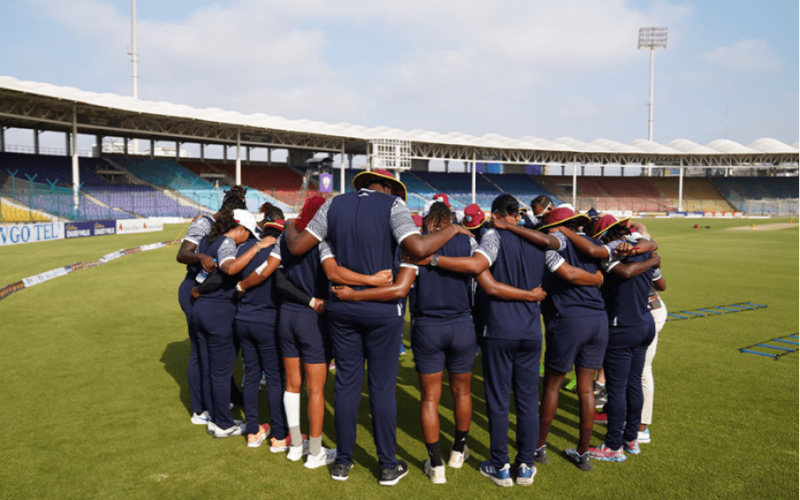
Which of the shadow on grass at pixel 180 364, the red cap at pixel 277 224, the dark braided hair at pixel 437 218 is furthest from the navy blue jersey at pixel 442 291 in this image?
the shadow on grass at pixel 180 364

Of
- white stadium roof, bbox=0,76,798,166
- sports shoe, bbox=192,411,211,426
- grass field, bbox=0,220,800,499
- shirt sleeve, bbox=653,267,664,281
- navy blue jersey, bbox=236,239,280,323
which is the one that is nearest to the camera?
grass field, bbox=0,220,800,499

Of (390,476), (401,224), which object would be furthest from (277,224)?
(390,476)

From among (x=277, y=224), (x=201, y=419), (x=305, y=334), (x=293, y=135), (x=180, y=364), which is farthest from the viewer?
(x=293, y=135)

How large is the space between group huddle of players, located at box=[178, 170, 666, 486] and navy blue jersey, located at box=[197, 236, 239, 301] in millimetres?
12

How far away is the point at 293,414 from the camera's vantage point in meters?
4.33

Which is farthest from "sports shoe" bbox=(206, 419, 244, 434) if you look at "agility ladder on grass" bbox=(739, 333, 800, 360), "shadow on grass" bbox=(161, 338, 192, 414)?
"agility ladder on grass" bbox=(739, 333, 800, 360)

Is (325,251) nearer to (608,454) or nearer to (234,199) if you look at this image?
(234,199)

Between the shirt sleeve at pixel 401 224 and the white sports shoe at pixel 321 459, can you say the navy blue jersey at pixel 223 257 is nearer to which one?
the white sports shoe at pixel 321 459

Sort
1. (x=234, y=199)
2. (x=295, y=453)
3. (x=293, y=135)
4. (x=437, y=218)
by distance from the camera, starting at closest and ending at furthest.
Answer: (x=437, y=218)
(x=295, y=453)
(x=234, y=199)
(x=293, y=135)

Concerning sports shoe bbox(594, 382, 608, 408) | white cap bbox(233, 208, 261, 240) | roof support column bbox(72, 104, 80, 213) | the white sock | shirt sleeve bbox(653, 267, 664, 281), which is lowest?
sports shoe bbox(594, 382, 608, 408)

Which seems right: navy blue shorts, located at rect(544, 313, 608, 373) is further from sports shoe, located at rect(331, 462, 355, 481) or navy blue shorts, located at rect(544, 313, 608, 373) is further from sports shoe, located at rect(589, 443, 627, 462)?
sports shoe, located at rect(331, 462, 355, 481)

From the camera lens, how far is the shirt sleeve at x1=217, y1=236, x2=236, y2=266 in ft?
14.9

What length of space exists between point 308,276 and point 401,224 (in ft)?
2.94

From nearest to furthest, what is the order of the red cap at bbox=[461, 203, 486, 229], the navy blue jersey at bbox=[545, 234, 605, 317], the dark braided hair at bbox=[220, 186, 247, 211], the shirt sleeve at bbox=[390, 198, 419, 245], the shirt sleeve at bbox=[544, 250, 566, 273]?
the shirt sleeve at bbox=[390, 198, 419, 245]
the shirt sleeve at bbox=[544, 250, 566, 273]
the navy blue jersey at bbox=[545, 234, 605, 317]
the red cap at bbox=[461, 203, 486, 229]
the dark braided hair at bbox=[220, 186, 247, 211]
